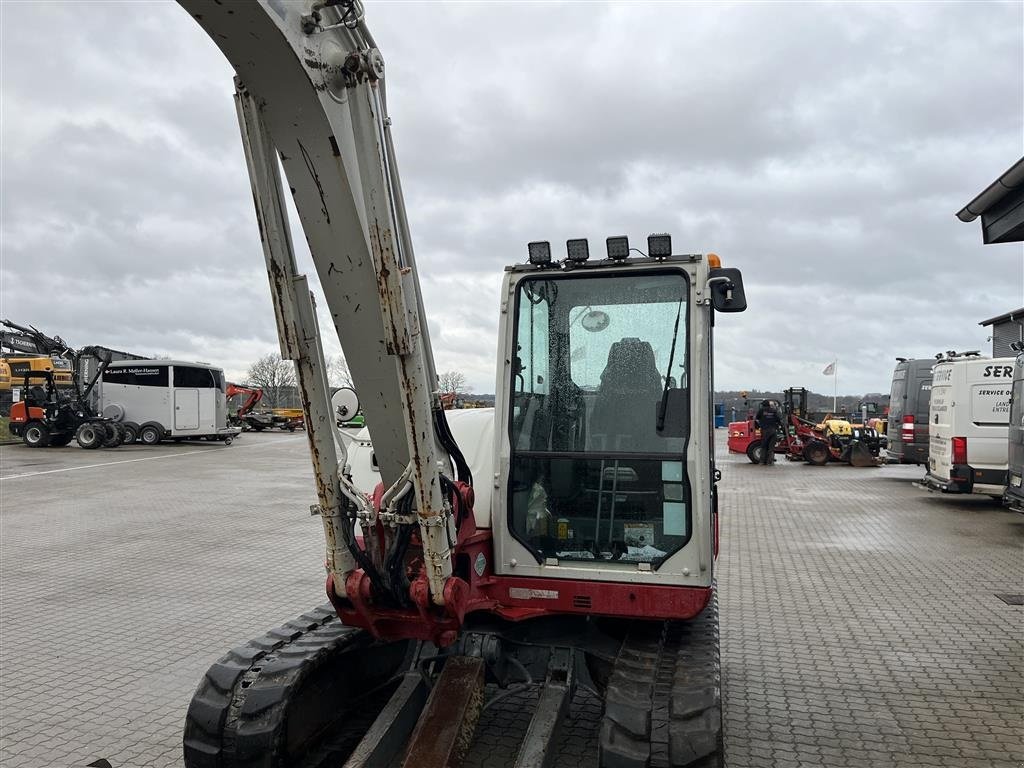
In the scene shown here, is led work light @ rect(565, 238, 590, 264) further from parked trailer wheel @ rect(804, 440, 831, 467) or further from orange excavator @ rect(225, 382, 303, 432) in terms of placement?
orange excavator @ rect(225, 382, 303, 432)

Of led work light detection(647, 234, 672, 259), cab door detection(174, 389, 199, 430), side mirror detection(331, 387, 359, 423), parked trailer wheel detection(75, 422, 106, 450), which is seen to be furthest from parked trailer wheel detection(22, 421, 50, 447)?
led work light detection(647, 234, 672, 259)

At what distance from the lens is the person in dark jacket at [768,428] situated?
22438mm

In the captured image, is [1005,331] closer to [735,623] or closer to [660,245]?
[735,623]

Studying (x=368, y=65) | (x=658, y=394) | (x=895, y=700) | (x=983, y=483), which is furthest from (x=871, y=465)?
(x=368, y=65)

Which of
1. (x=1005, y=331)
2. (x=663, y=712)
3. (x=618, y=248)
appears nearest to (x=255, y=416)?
(x=1005, y=331)

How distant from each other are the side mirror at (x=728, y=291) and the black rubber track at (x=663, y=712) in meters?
1.70

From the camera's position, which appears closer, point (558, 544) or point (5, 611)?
point (558, 544)

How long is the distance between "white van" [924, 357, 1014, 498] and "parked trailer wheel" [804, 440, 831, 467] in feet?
29.2

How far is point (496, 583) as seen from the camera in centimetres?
418

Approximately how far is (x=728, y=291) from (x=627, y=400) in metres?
0.75

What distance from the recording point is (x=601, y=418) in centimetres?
423

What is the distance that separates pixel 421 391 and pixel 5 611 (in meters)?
6.37

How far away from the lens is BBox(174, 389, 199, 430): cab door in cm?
2805

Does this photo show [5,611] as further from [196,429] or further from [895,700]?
[196,429]
